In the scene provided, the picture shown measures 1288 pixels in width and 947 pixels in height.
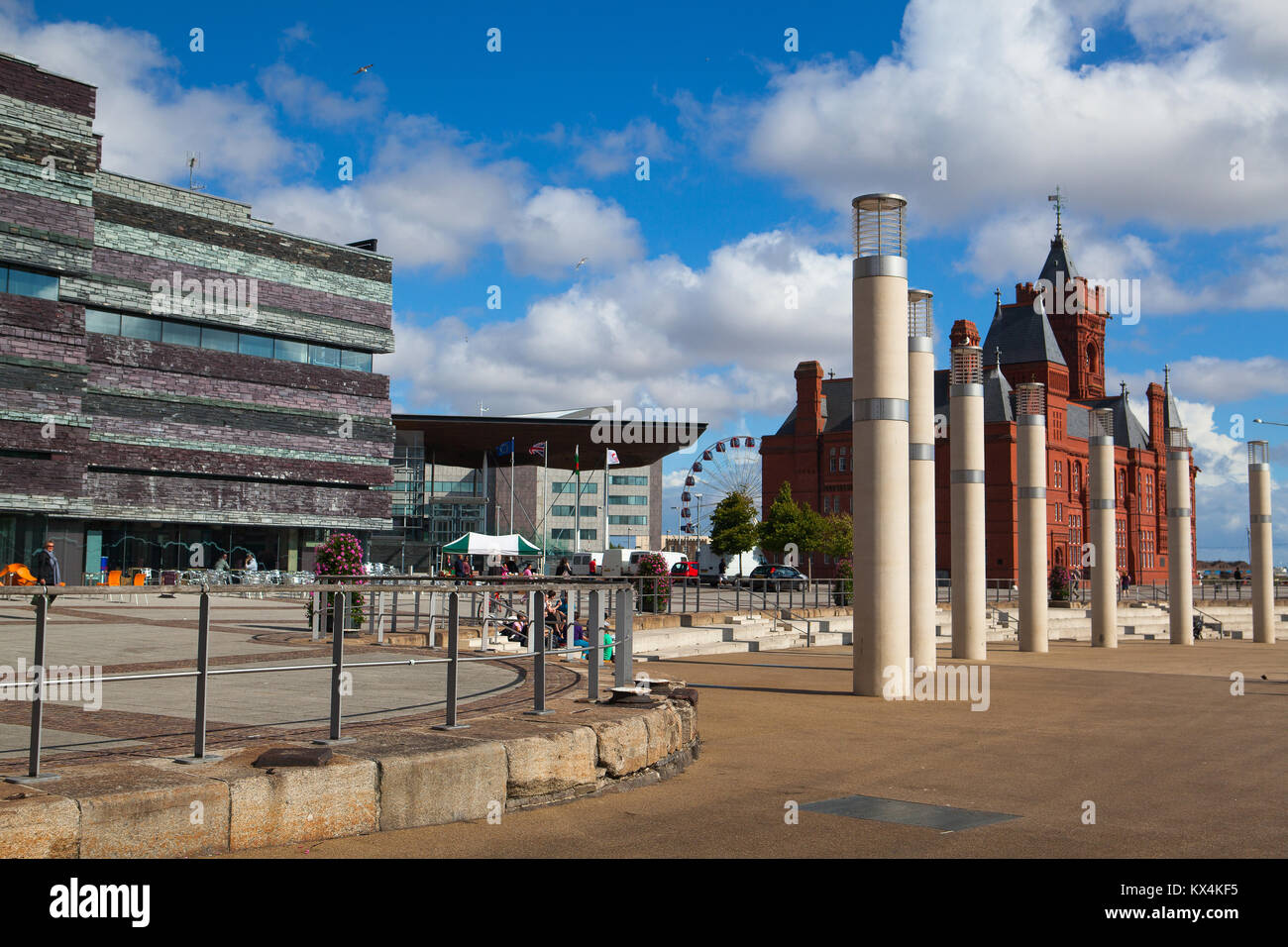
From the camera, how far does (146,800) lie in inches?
Result: 216

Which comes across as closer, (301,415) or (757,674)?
(757,674)

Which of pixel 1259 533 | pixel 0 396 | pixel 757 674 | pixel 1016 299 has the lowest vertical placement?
pixel 757 674

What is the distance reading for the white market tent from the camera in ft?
118

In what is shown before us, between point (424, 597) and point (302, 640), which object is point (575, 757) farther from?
point (424, 597)

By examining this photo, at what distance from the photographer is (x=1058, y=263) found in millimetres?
104188

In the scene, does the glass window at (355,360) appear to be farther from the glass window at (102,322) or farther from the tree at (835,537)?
the tree at (835,537)

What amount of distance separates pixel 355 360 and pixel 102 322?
43.7 ft

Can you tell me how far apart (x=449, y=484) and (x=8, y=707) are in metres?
108

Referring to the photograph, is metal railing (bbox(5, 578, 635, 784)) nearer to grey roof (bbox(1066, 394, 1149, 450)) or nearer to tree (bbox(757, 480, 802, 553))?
tree (bbox(757, 480, 802, 553))

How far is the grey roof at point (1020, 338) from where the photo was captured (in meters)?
91.6

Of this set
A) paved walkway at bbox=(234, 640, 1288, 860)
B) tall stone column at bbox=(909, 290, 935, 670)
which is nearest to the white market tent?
tall stone column at bbox=(909, 290, 935, 670)

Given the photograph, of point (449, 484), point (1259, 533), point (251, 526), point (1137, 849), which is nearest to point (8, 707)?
point (1137, 849)

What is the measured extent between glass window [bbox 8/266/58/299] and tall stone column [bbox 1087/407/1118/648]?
38.9 metres
